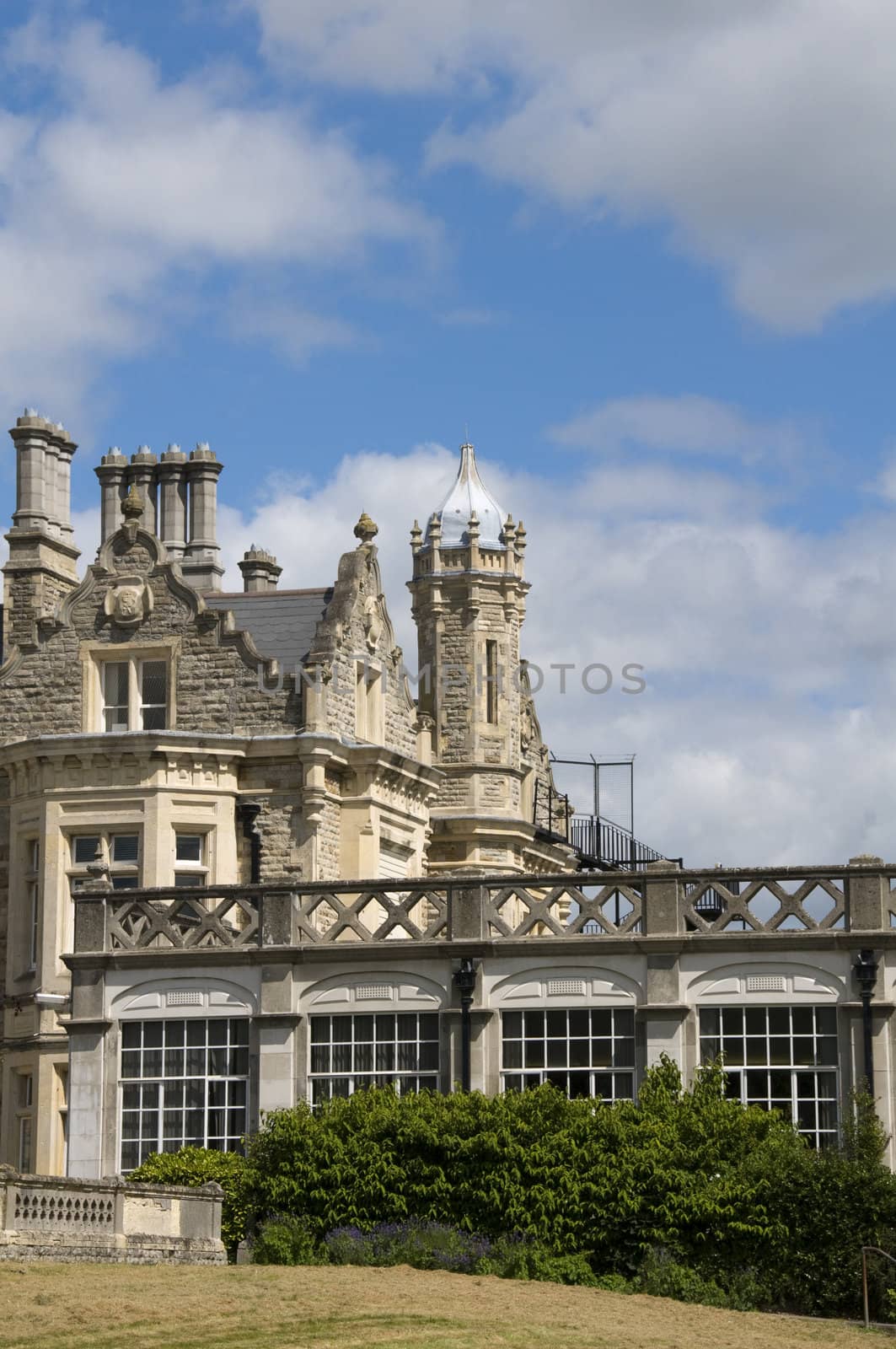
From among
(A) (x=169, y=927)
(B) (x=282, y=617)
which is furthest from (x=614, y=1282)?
(B) (x=282, y=617)

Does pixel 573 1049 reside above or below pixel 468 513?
below

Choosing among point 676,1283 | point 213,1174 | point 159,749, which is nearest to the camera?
point 676,1283

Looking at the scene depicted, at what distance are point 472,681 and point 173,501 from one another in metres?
7.29

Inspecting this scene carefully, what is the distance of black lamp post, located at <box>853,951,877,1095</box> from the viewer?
3030 centimetres

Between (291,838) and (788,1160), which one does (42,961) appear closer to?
(291,838)

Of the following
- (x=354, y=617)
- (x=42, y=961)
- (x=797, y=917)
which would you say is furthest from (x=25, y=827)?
(x=797, y=917)

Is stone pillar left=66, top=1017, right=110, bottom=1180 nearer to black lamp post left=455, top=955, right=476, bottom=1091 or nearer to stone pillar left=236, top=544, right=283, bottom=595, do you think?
black lamp post left=455, top=955, right=476, bottom=1091

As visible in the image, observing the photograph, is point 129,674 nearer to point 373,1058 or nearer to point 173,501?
point 173,501

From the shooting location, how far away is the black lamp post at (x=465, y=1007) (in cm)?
3144

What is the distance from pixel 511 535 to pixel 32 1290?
3001 centimetres

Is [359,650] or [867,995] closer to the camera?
[867,995]

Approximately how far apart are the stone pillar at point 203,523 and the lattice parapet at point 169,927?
16.8 meters

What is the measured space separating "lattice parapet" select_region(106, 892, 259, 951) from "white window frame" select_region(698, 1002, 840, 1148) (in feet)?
20.7

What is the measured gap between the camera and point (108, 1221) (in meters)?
28.2
